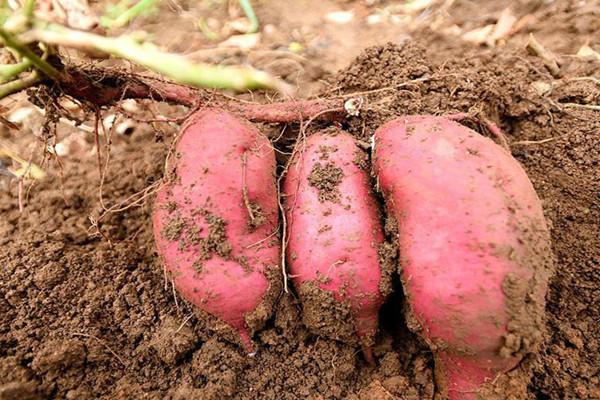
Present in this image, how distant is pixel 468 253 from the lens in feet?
3.15

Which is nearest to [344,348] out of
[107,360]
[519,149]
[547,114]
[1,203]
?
[107,360]

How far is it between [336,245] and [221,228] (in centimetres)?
26

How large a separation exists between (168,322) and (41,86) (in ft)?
2.07

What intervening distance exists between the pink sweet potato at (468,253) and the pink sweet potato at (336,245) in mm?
74

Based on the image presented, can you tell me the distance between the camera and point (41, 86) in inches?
44.8

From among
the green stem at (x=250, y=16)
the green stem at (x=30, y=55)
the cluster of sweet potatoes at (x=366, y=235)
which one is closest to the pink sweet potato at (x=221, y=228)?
the cluster of sweet potatoes at (x=366, y=235)

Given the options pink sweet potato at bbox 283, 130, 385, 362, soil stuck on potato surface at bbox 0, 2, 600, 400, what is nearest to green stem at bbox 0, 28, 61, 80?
soil stuck on potato surface at bbox 0, 2, 600, 400

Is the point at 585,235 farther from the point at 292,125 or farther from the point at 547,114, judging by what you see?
the point at 292,125

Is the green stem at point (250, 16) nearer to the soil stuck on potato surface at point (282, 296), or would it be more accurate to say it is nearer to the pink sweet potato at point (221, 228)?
the soil stuck on potato surface at point (282, 296)

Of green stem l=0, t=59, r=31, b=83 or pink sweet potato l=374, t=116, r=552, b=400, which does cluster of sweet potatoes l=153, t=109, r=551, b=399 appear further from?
green stem l=0, t=59, r=31, b=83

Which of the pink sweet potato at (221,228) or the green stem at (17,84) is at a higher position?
the green stem at (17,84)

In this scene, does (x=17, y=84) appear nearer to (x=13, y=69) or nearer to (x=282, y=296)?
(x=13, y=69)

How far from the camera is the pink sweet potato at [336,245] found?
1.07 metres

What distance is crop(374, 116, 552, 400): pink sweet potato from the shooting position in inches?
37.2
